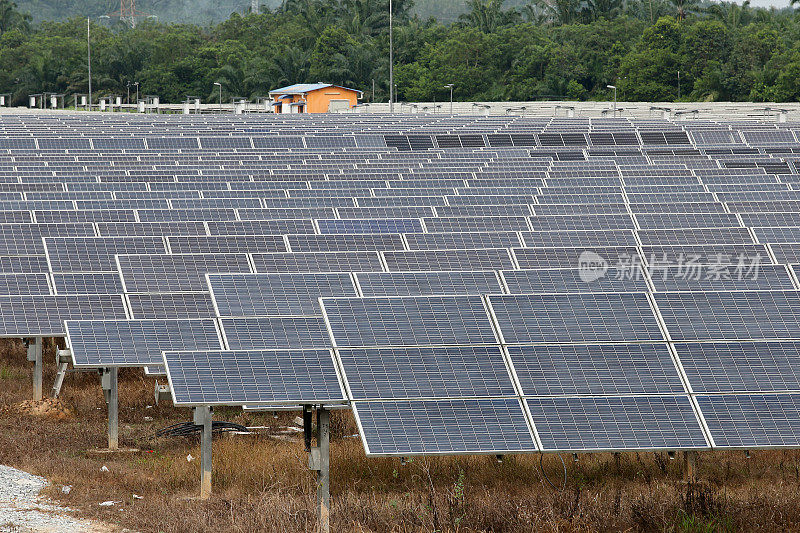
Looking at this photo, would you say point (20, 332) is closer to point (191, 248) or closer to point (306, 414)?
point (191, 248)

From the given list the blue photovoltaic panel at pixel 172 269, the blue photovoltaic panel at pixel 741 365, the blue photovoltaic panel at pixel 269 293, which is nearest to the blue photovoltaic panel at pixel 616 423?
the blue photovoltaic panel at pixel 741 365

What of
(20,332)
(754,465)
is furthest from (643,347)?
(20,332)

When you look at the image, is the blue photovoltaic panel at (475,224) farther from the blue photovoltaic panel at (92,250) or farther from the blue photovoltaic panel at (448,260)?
the blue photovoltaic panel at (92,250)

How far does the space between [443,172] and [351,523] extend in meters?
24.2

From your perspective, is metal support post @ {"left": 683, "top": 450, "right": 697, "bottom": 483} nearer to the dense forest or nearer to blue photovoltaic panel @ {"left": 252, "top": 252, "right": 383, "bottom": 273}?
blue photovoltaic panel @ {"left": 252, "top": 252, "right": 383, "bottom": 273}

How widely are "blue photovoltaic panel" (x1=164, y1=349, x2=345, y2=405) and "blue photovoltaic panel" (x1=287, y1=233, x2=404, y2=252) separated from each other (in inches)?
294

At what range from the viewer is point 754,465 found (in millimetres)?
13391

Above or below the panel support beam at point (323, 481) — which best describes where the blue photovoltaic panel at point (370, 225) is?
above

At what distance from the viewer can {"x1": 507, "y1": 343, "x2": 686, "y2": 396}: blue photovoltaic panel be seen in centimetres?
1099

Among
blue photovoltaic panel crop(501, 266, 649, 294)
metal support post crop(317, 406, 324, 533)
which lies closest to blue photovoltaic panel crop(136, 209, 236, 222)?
blue photovoltaic panel crop(501, 266, 649, 294)

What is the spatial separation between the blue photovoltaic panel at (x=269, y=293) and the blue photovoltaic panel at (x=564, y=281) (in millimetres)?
2391

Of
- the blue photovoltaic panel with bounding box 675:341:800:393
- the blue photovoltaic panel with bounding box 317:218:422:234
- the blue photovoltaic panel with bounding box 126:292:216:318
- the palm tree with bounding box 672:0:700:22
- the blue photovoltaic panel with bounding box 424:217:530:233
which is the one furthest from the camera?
the palm tree with bounding box 672:0:700:22

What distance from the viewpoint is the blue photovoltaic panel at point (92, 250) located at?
60.8 ft

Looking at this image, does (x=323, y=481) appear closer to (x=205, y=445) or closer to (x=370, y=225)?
(x=205, y=445)
